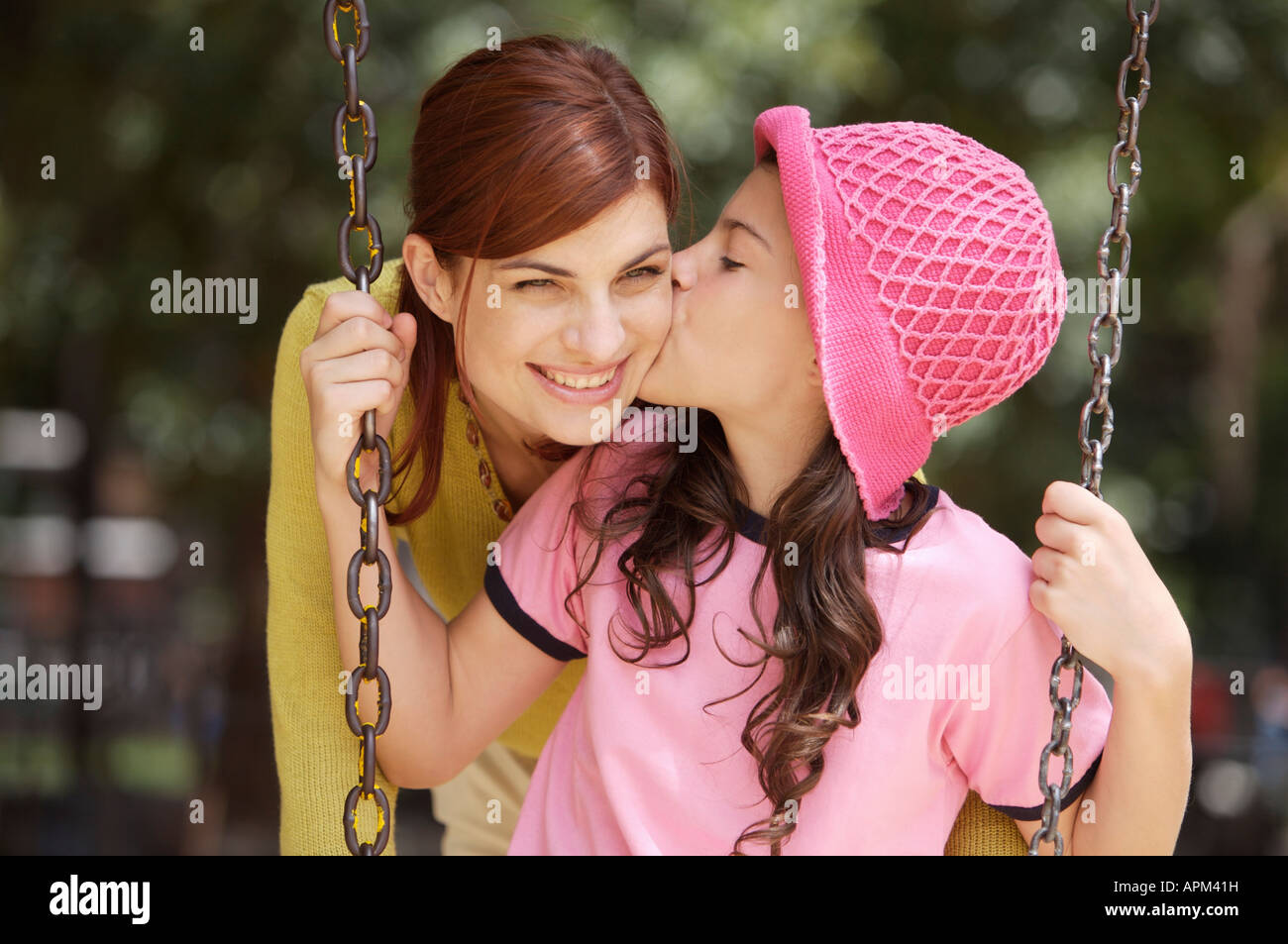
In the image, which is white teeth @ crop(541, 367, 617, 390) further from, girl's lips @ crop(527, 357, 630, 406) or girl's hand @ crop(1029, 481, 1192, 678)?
girl's hand @ crop(1029, 481, 1192, 678)

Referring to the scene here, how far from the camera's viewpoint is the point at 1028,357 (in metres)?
1.66

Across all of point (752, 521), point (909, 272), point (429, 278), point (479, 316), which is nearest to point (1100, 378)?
point (909, 272)

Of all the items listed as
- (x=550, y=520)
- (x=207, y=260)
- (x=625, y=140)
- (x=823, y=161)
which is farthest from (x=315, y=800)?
(x=207, y=260)

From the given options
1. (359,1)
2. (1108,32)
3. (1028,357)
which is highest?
(1108,32)

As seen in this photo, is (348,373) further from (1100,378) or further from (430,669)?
(1100,378)

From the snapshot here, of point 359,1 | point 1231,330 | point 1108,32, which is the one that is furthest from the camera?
point 1231,330

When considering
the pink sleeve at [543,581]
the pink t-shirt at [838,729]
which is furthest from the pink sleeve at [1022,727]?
the pink sleeve at [543,581]

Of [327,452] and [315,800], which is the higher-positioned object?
[327,452]

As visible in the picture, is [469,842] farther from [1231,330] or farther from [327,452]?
[1231,330]

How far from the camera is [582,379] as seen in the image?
1698 mm

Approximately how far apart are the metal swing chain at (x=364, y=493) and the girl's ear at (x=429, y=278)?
12.1 inches

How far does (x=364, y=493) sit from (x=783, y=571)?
59 cm
